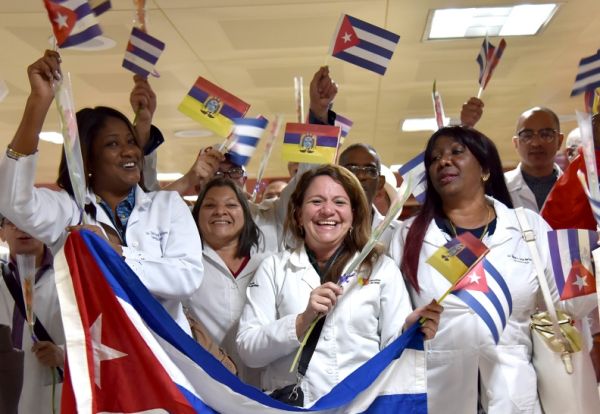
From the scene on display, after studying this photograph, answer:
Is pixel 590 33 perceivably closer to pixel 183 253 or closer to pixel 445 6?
pixel 445 6

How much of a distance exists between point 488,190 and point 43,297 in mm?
1824

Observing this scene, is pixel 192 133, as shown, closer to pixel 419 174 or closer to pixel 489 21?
pixel 489 21

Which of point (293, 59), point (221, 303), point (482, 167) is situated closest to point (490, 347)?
point (482, 167)

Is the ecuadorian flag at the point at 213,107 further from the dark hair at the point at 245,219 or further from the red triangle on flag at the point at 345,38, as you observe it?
the red triangle on flag at the point at 345,38

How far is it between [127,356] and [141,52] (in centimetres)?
157

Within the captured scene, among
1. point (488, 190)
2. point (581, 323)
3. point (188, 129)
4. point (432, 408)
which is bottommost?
point (432, 408)

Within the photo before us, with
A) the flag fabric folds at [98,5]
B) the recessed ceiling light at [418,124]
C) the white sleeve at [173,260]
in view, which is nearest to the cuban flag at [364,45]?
the flag fabric folds at [98,5]

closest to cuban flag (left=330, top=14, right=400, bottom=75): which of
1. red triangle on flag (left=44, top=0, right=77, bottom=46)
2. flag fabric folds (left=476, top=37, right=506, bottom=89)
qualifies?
flag fabric folds (left=476, top=37, right=506, bottom=89)

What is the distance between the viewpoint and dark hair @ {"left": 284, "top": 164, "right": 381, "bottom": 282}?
7.80 ft

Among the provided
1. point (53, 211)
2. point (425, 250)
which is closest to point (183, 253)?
point (53, 211)

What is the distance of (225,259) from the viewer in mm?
2922

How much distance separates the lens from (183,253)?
7.65ft

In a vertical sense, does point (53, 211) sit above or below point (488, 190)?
below

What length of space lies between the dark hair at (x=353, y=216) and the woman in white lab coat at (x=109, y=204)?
386mm
